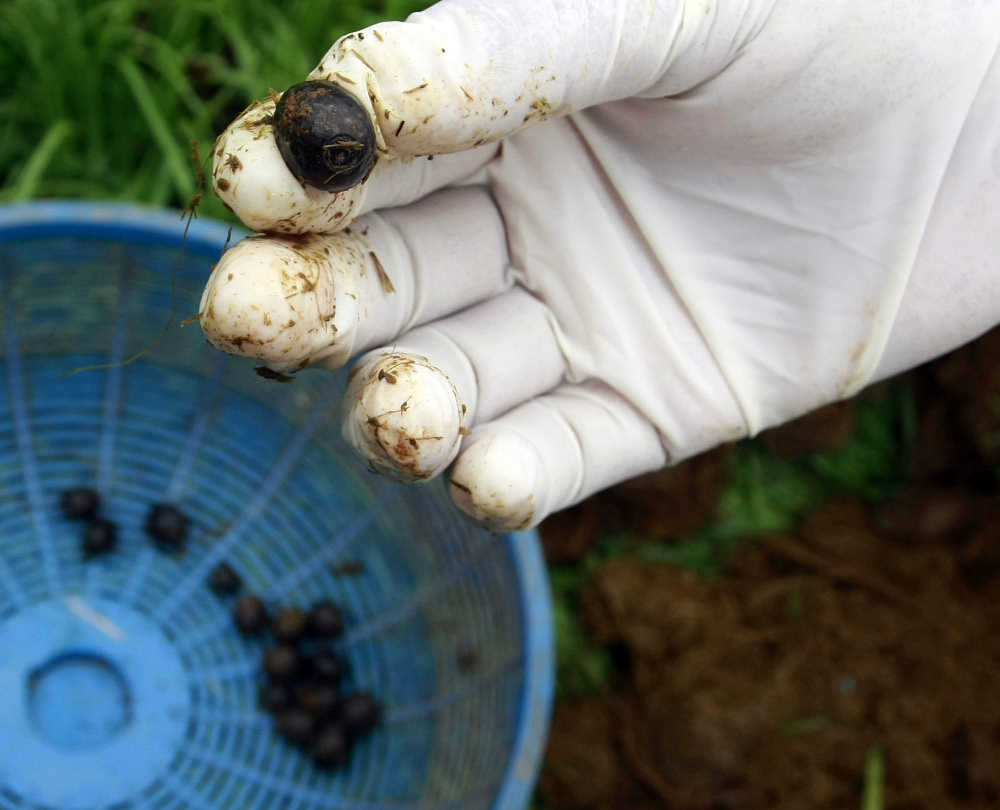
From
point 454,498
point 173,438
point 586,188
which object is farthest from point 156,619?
point 586,188

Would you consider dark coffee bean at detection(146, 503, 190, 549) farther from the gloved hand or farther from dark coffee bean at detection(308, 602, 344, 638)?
the gloved hand

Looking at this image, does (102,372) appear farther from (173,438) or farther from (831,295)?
(831,295)

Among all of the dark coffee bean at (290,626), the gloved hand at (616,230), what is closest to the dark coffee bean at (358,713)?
the dark coffee bean at (290,626)

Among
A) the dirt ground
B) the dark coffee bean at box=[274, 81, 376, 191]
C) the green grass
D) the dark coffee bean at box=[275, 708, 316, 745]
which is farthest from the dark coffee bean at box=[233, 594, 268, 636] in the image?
the dark coffee bean at box=[274, 81, 376, 191]

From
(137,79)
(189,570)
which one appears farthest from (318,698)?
(137,79)

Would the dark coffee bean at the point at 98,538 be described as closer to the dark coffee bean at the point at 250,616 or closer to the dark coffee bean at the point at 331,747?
the dark coffee bean at the point at 250,616

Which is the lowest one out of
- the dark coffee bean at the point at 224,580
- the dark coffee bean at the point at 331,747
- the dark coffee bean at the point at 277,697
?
the dark coffee bean at the point at 331,747
